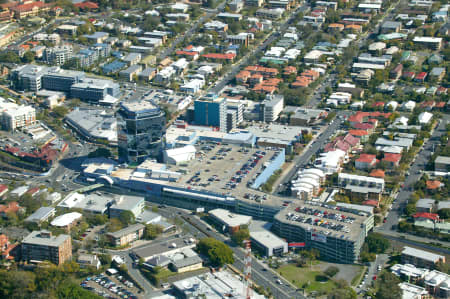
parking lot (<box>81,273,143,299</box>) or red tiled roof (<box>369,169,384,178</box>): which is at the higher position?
red tiled roof (<box>369,169,384,178</box>)

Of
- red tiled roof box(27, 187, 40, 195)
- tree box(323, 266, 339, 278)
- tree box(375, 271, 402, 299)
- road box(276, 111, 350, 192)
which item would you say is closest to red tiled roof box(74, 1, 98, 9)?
road box(276, 111, 350, 192)

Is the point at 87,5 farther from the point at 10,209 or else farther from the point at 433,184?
the point at 433,184

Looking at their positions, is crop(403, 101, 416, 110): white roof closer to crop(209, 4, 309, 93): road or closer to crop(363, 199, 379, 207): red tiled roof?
crop(209, 4, 309, 93): road

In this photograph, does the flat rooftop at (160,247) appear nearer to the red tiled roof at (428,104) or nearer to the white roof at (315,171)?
the white roof at (315,171)

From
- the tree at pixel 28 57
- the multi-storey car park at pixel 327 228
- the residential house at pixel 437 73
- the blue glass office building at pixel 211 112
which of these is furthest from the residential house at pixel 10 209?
the residential house at pixel 437 73

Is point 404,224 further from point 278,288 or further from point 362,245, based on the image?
point 278,288

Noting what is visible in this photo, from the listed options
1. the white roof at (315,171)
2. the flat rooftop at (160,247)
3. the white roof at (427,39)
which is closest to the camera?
the flat rooftop at (160,247)
